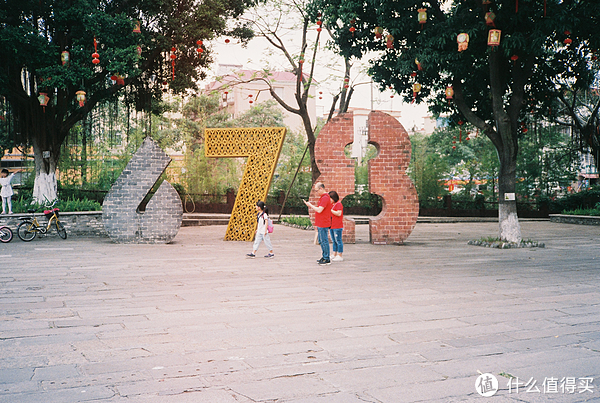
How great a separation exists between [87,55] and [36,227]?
509cm

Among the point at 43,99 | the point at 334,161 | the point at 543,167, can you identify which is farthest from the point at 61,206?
the point at 543,167

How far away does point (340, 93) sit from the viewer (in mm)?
20719

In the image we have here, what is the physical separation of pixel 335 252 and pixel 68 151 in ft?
59.5

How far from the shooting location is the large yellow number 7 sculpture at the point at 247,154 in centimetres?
1425

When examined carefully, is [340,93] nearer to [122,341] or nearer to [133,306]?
[133,306]

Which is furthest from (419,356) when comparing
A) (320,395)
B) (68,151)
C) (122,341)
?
(68,151)

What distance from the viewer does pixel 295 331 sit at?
16.8 ft

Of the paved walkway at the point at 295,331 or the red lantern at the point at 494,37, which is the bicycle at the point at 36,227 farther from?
the red lantern at the point at 494,37

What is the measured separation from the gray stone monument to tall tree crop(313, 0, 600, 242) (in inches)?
253

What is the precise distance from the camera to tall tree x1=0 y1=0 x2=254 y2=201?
14781 millimetres

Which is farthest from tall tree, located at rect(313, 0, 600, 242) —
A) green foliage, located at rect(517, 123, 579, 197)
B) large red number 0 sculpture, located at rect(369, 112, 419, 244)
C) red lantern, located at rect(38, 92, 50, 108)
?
green foliage, located at rect(517, 123, 579, 197)

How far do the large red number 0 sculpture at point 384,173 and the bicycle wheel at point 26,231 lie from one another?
7785mm

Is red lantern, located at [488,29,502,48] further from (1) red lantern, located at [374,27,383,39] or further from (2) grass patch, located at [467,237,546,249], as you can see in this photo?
(2) grass patch, located at [467,237,546,249]

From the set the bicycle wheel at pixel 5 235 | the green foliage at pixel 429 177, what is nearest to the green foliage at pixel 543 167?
the green foliage at pixel 429 177
